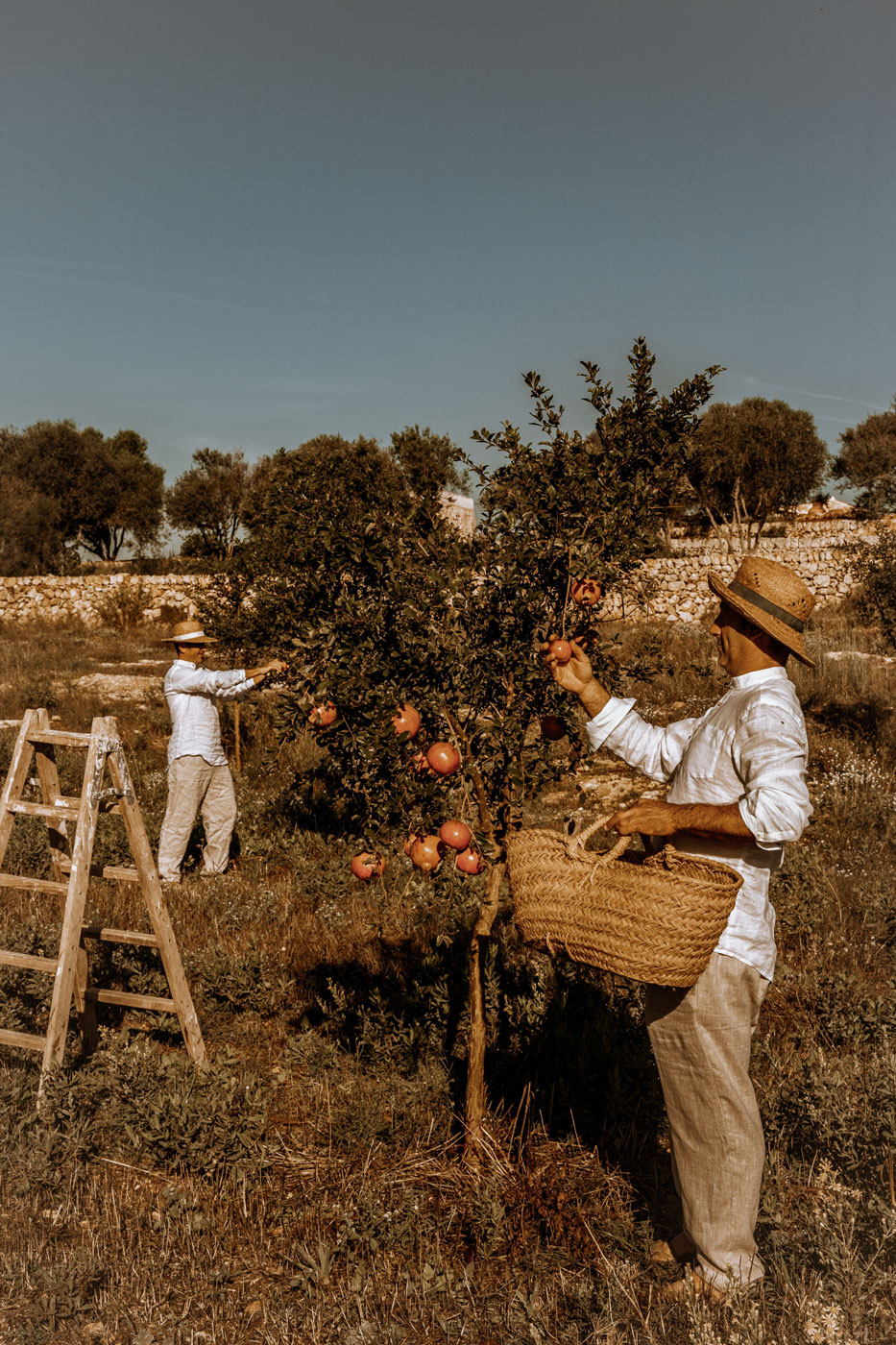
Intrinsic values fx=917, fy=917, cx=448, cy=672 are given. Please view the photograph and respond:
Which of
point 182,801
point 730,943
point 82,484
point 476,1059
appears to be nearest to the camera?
point 730,943

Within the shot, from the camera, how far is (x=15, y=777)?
14.8 feet

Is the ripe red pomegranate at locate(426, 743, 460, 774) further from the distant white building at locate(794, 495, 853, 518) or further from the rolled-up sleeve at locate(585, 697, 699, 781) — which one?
the distant white building at locate(794, 495, 853, 518)

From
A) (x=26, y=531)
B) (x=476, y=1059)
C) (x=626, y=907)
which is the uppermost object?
(x=26, y=531)

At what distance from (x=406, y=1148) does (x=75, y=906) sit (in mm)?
1900

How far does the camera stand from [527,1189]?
3.69 metres

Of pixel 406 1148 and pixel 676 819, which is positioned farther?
pixel 406 1148

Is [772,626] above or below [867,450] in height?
below

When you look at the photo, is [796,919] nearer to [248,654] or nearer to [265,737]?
[248,654]

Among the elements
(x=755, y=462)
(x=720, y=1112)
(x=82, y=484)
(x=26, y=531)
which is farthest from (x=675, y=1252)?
(x=82, y=484)

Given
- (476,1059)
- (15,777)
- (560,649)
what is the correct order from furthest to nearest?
1. (15,777)
2. (476,1059)
3. (560,649)

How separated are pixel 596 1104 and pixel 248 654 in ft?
25.7

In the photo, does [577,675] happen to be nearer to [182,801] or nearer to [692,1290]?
[692,1290]

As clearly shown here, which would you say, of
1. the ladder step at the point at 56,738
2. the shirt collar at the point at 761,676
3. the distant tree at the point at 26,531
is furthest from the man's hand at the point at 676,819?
the distant tree at the point at 26,531

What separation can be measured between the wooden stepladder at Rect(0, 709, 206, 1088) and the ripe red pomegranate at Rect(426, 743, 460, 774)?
202 centimetres
